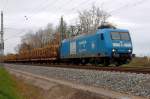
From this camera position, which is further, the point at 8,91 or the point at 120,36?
the point at 120,36

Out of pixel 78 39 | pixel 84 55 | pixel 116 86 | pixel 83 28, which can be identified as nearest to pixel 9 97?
pixel 116 86

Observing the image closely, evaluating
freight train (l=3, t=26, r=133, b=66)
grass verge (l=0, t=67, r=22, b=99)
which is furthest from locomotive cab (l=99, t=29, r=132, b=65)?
grass verge (l=0, t=67, r=22, b=99)

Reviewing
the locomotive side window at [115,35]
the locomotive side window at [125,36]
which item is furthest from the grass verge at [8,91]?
the locomotive side window at [125,36]

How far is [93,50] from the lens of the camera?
3362 cm

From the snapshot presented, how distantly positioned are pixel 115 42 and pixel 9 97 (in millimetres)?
18201

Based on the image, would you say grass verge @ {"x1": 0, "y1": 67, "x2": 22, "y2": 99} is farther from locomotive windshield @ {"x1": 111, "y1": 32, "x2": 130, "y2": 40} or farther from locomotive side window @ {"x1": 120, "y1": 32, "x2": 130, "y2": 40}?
locomotive side window @ {"x1": 120, "y1": 32, "x2": 130, "y2": 40}

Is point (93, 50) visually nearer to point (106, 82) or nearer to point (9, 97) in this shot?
point (106, 82)

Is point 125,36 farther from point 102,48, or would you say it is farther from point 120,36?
point 102,48

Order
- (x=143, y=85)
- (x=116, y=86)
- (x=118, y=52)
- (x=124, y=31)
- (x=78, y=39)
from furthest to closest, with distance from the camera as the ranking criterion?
(x=78, y=39) → (x=124, y=31) → (x=118, y=52) → (x=116, y=86) → (x=143, y=85)

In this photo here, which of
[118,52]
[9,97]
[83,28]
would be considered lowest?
[9,97]

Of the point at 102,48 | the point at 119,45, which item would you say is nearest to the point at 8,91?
the point at 102,48

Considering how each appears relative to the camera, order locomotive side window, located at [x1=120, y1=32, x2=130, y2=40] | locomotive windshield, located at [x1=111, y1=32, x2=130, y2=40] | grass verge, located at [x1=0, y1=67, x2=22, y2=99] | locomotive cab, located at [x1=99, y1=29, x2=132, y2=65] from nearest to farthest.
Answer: grass verge, located at [x1=0, y1=67, x2=22, y2=99] < locomotive cab, located at [x1=99, y1=29, x2=132, y2=65] < locomotive windshield, located at [x1=111, y1=32, x2=130, y2=40] < locomotive side window, located at [x1=120, y1=32, x2=130, y2=40]

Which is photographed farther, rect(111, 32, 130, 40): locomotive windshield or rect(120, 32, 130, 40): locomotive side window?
rect(120, 32, 130, 40): locomotive side window

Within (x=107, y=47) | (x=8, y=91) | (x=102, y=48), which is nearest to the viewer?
(x=8, y=91)
